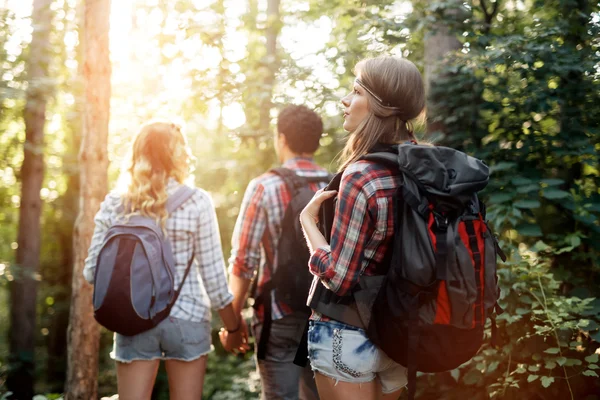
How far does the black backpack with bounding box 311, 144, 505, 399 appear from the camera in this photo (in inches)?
80.2

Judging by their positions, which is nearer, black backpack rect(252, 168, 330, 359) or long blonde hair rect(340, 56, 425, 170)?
long blonde hair rect(340, 56, 425, 170)

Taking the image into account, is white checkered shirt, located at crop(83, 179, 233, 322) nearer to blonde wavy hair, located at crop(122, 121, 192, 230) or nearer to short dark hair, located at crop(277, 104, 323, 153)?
blonde wavy hair, located at crop(122, 121, 192, 230)

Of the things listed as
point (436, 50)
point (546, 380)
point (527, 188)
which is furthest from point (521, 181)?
point (436, 50)

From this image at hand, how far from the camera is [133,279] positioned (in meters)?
2.95

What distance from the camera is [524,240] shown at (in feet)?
17.1

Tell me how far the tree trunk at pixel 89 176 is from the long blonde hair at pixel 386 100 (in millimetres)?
3337

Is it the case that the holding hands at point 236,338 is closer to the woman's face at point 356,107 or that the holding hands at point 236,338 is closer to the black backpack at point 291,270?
the black backpack at point 291,270

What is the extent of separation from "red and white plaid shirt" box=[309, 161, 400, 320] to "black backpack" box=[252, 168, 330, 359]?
125 cm

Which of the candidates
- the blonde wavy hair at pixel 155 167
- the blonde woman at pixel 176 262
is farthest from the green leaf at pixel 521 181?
the blonde wavy hair at pixel 155 167

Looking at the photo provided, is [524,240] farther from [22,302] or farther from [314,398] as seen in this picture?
[22,302]

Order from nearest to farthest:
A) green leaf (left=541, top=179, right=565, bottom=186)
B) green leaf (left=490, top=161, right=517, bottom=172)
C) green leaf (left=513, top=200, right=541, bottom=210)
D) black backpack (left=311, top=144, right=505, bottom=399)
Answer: black backpack (left=311, top=144, right=505, bottom=399) → green leaf (left=513, top=200, right=541, bottom=210) → green leaf (left=541, top=179, right=565, bottom=186) → green leaf (left=490, top=161, right=517, bottom=172)

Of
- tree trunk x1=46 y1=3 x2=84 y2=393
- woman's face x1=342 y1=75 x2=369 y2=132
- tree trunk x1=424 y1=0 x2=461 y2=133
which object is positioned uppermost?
tree trunk x1=424 y1=0 x2=461 y2=133

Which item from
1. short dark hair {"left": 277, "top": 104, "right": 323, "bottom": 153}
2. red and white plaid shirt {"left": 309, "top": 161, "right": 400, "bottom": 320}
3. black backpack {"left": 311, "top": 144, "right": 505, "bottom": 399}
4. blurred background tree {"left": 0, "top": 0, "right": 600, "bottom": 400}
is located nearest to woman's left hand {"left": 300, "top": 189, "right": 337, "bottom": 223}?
red and white plaid shirt {"left": 309, "top": 161, "right": 400, "bottom": 320}

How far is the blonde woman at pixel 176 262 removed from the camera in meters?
3.06
